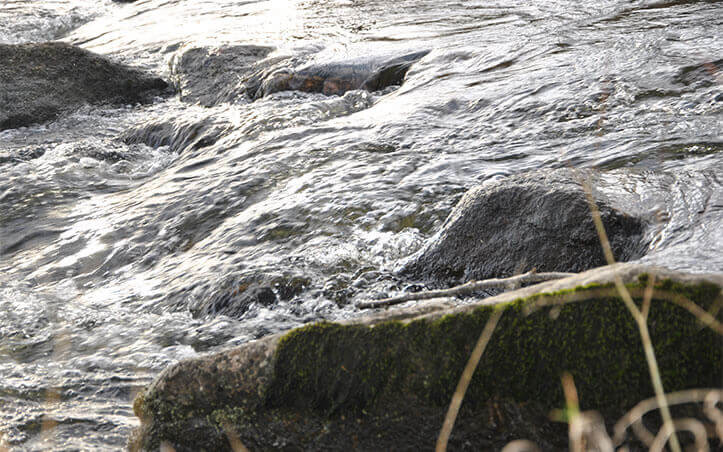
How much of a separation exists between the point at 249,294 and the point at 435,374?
7.48 ft

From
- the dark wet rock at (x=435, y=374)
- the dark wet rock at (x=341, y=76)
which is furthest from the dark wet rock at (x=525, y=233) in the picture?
the dark wet rock at (x=341, y=76)

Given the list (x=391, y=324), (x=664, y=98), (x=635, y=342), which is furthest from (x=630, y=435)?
(x=664, y=98)

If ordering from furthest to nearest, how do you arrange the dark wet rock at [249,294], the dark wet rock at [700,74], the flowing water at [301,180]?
1. the dark wet rock at [700,74]
2. the dark wet rock at [249,294]
3. the flowing water at [301,180]

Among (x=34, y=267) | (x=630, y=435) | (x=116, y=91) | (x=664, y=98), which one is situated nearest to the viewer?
(x=630, y=435)

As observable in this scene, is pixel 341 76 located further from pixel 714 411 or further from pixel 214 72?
pixel 714 411

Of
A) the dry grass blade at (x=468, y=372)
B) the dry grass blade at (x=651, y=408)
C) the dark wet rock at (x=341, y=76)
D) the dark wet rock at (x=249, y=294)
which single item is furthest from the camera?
the dark wet rock at (x=341, y=76)

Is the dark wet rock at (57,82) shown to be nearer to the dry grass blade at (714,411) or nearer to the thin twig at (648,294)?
the thin twig at (648,294)

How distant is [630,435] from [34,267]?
4.85 m

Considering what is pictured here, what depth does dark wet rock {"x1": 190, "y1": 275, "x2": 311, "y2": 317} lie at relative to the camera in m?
4.31

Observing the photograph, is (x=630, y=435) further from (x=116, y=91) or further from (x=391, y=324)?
(x=116, y=91)

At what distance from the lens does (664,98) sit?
6176 mm

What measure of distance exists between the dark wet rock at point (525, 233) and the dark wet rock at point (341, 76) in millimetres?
4647

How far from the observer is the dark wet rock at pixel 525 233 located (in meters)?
3.85

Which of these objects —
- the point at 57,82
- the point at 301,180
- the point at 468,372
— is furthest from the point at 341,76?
the point at 468,372
